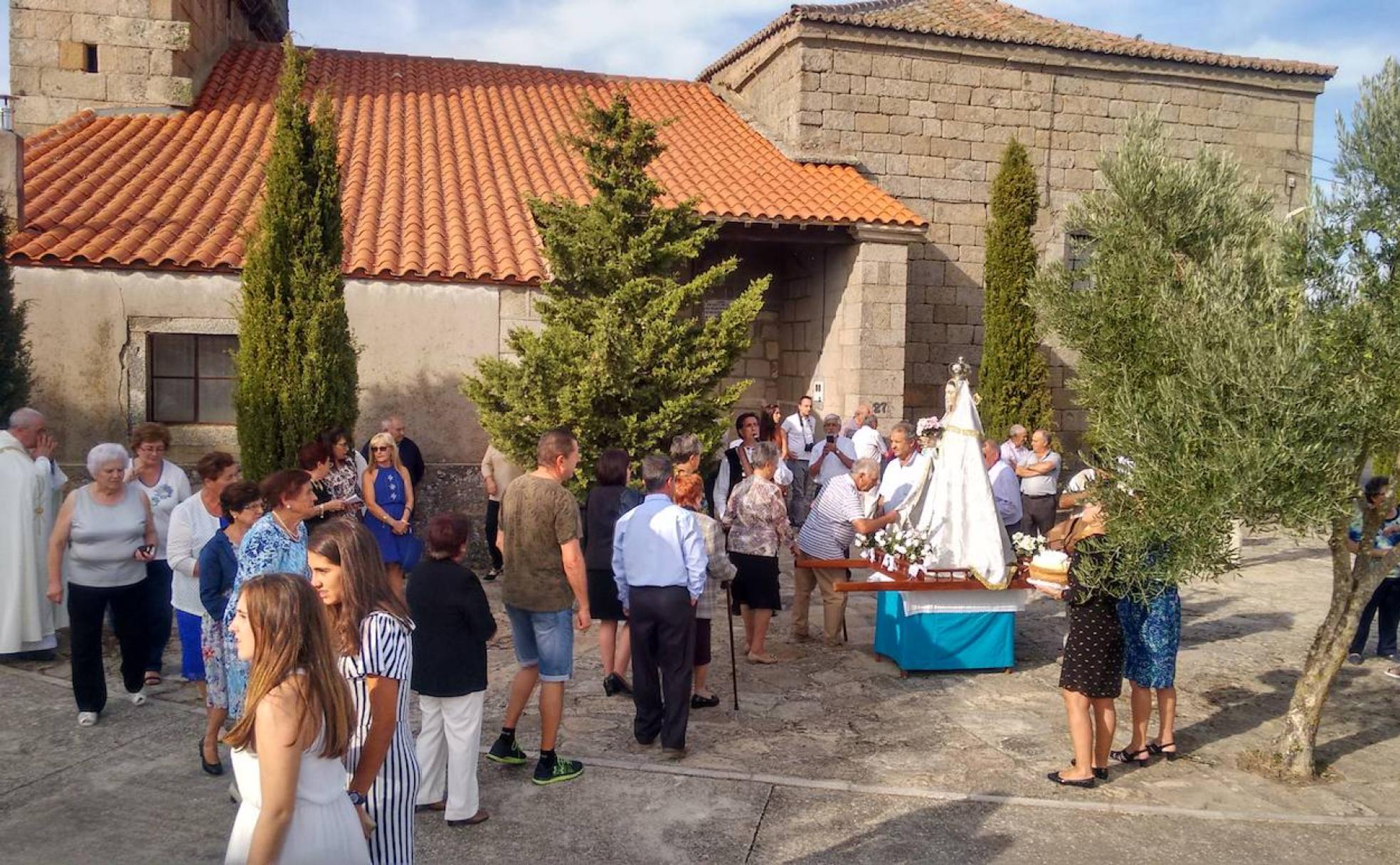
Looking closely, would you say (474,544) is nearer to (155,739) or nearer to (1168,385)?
(155,739)

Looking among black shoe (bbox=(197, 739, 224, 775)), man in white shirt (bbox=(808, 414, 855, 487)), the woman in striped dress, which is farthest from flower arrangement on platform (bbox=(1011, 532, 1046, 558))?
the woman in striped dress

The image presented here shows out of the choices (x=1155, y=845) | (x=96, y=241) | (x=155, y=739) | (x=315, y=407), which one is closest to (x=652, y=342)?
(x=315, y=407)

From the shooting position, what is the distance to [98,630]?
6.36 meters

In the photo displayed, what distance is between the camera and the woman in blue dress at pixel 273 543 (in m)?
4.76

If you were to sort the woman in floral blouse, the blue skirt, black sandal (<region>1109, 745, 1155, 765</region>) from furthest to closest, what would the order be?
the woman in floral blouse
black sandal (<region>1109, 745, 1155, 765</region>)
the blue skirt

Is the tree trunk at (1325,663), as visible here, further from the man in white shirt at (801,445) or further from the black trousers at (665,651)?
the man in white shirt at (801,445)

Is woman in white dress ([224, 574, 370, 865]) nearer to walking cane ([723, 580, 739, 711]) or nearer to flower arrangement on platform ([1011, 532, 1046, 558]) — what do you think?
walking cane ([723, 580, 739, 711])

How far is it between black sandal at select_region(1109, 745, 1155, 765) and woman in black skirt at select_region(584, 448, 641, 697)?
2.87 meters

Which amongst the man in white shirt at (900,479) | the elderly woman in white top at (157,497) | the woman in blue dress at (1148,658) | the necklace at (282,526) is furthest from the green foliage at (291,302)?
the woman in blue dress at (1148,658)

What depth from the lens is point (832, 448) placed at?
11742 millimetres

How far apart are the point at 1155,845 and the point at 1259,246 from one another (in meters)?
2.99

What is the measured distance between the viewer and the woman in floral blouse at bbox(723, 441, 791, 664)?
7672mm

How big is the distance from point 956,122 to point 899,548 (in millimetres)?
10157

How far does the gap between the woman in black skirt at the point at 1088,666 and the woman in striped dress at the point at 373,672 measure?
11.8 ft
